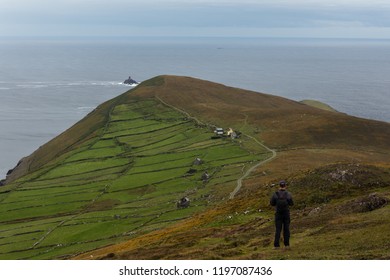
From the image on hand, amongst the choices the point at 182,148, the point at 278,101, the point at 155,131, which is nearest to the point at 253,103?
the point at 278,101

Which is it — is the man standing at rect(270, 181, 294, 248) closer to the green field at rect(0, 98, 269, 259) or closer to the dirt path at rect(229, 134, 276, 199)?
the green field at rect(0, 98, 269, 259)

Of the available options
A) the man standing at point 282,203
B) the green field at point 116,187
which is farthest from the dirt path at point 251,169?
the man standing at point 282,203

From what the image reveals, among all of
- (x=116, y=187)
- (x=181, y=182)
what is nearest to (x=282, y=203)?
(x=181, y=182)

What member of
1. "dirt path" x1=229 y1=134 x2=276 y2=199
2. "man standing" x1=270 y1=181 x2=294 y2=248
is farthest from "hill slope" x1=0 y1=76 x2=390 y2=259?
"man standing" x1=270 y1=181 x2=294 y2=248

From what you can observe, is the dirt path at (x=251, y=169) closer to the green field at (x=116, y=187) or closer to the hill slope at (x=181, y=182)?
A: the hill slope at (x=181, y=182)

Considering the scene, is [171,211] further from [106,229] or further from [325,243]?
[325,243]

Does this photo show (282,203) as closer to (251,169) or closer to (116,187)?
(251,169)

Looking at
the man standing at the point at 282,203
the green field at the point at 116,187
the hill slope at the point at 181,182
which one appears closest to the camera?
the man standing at the point at 282,203

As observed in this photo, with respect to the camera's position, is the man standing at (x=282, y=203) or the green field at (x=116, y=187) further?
the green field at (x=116, y=187)
